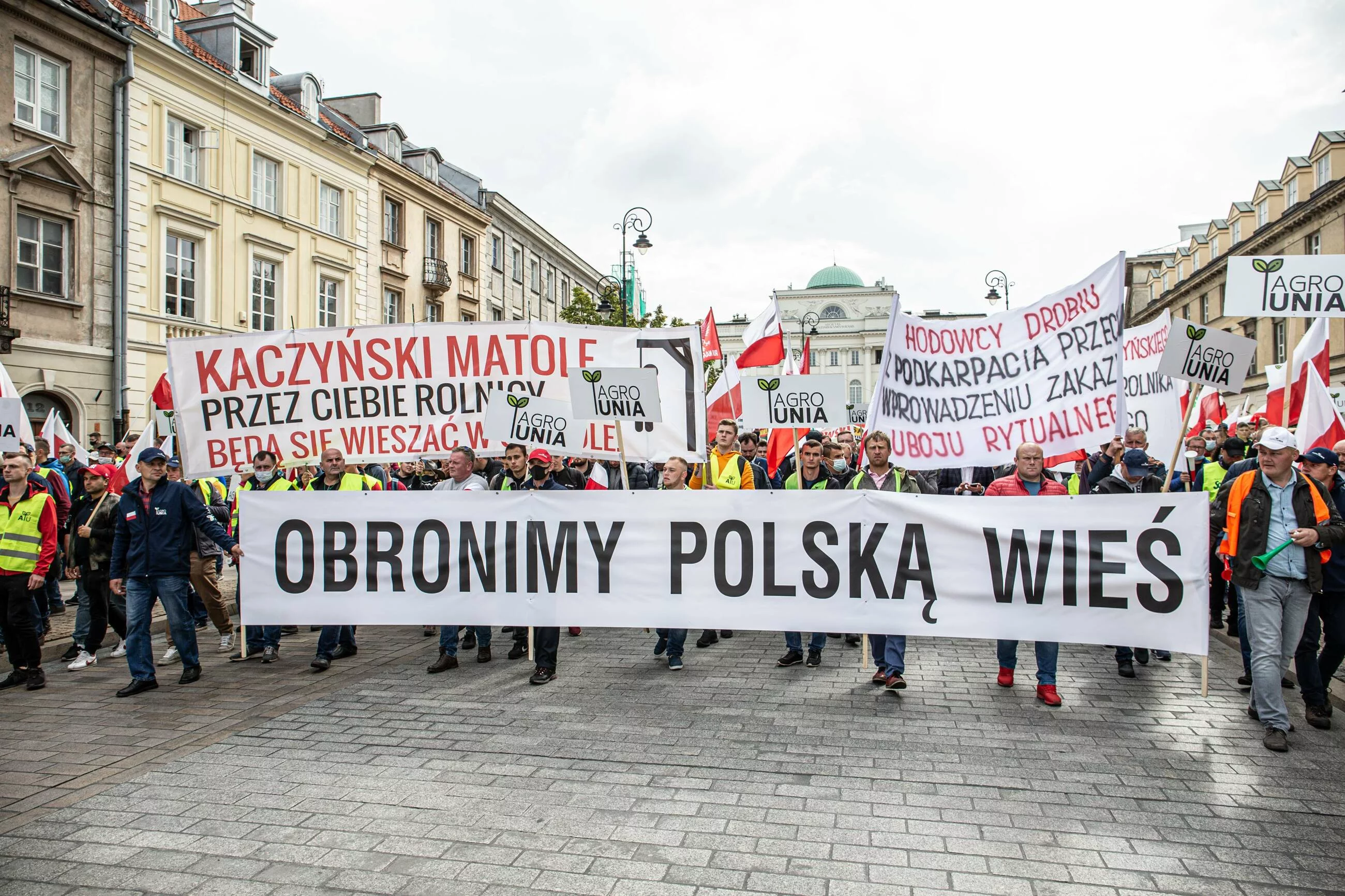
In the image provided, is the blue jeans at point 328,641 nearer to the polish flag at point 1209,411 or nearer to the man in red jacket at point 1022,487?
the man in red jacket at point 1022,487

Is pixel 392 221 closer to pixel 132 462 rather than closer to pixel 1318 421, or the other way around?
pixel 132 462

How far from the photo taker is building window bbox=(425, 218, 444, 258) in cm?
3791

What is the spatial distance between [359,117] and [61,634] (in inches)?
1298

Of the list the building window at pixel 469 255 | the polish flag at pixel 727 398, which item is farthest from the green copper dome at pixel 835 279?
the polish flag at pixel 727 398

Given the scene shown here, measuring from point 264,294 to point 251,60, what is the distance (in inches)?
287

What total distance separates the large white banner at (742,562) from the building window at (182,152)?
68.3ft

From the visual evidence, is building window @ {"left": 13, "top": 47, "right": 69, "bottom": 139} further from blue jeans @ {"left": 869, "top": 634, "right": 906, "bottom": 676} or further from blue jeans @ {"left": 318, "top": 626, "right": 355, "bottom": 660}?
blue jeans @ {"left": 869, "top": 634, "right": 906, "bottom": 676}

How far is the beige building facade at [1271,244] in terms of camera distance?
35.0 meters

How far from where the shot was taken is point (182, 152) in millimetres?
24734

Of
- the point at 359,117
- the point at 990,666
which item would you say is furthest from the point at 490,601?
the point at 359,117

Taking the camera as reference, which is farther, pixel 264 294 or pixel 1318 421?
pixel 264 294

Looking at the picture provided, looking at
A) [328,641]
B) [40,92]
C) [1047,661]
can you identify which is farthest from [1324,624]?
[40,92]

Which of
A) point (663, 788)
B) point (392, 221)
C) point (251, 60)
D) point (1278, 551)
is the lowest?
point (663, 788)

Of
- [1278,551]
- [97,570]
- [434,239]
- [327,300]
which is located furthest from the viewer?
[434,239]
